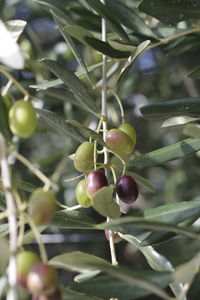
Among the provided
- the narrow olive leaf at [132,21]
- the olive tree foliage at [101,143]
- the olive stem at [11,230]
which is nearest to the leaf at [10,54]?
the olive tree foliage at [101,143]

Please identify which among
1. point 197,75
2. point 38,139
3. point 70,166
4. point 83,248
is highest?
point 197,75

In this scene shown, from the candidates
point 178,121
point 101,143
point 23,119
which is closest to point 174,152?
point 178,121

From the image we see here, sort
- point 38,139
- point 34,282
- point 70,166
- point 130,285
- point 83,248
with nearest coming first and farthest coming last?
point 34,282 → point 130,285 → point 70,166 → point 83,248 → point 38,139

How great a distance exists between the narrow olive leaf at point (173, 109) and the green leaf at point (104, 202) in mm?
304

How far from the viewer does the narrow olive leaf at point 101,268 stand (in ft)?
1.99

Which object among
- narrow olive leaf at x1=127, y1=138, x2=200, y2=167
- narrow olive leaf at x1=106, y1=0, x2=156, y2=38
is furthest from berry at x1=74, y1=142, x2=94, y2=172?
narrow olive leaf at x1=106, y1=0, x2=156, y2=38

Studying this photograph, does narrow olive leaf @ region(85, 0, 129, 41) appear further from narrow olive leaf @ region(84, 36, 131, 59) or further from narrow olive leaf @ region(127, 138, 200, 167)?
narrow olive leaf @ region(127, 138, 200, 167)

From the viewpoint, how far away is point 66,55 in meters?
1.78

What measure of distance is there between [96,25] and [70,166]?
54 centimetres

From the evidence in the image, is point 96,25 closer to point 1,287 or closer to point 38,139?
point 1,287

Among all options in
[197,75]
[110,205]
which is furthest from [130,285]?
[197,75]

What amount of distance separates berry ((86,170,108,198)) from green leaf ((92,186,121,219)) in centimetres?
6

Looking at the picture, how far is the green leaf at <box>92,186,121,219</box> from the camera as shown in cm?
70

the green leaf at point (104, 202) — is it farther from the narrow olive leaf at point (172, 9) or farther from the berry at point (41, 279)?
the narrow olive leaf at point (172, 9)
